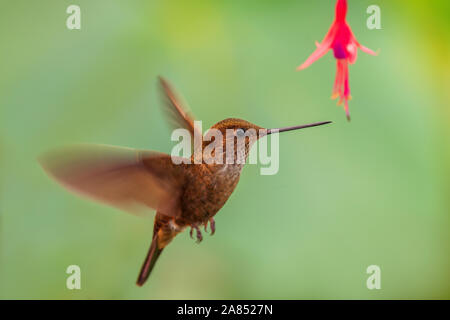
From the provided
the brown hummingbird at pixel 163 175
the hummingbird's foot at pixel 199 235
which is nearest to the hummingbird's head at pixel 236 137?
the brown hummingbird at pixel 163 175

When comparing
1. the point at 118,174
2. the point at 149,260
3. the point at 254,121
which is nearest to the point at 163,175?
the point at 118,174

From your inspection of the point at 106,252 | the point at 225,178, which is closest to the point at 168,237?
the point at 225,178

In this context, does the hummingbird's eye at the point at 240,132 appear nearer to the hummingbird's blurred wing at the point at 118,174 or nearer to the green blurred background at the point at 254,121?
the hummingbird's blurred wing at the point at 118,174

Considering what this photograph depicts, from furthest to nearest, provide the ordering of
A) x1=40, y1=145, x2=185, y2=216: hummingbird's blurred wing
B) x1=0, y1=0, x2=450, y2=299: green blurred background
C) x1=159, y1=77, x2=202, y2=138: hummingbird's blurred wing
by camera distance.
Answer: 1. x1=0, y1=0, x2=450, y2=299: green blurred background
2. x1=159, y1=77, x2=202, y2=138: hummingbird's blurred wing
3. x1=40, y1=145, x2=185, y2=216: hummingbird's blurred wing

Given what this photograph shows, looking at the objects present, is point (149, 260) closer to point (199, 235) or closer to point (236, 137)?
point (199, 235)

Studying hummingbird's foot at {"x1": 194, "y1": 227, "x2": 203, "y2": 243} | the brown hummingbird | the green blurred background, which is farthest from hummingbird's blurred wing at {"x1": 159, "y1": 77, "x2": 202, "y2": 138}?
the green blurred background

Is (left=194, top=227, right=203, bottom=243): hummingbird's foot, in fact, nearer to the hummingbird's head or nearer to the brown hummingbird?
the brown hummingbird
